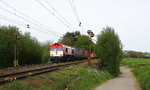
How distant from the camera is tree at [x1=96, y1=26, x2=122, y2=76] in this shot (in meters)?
34.6

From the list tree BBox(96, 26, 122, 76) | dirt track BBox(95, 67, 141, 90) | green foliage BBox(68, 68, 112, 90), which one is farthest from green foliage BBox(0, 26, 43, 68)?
dirt track BBox(95, 67, 141, 90)

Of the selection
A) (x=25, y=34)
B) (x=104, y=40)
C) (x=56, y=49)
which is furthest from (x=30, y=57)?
(x=104, y=40)

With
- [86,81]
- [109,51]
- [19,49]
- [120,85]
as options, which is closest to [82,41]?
[19,49]

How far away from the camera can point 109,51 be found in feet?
114

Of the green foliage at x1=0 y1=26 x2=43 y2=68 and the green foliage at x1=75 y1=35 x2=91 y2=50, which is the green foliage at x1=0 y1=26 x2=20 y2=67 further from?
the green foliage at x1=75 y1=35 x2=91 y2=50

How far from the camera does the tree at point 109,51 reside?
34575mm

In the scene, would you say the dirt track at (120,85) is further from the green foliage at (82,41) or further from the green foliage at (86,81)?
the green foliage at (82,41)

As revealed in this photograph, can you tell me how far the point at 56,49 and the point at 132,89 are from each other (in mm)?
19506

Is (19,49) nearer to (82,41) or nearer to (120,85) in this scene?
(120,85)

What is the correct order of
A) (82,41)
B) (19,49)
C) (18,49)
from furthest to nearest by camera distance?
(82,41)
(19,49)
(18,49)

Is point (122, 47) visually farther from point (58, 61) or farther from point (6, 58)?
point (6, 58)

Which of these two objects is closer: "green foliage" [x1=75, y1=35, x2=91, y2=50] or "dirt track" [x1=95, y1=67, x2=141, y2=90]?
"dirt track" [x1=95, y1=67, x2=141, y2=90]

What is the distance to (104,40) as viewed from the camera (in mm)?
35625

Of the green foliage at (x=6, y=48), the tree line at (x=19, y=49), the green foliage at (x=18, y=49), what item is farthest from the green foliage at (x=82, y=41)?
the green foliage at (x=6, y=48)
